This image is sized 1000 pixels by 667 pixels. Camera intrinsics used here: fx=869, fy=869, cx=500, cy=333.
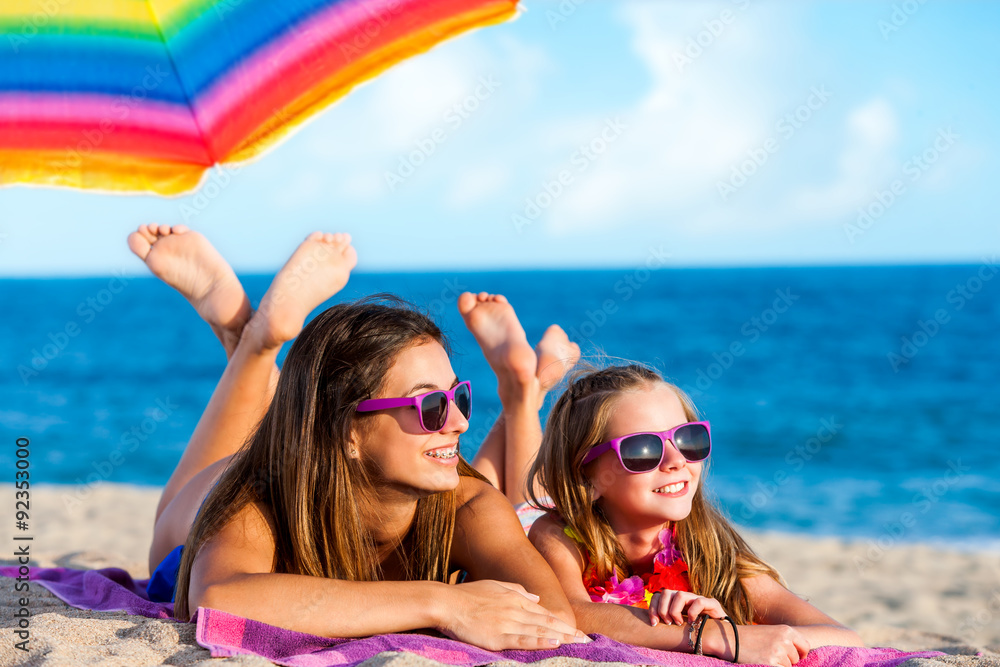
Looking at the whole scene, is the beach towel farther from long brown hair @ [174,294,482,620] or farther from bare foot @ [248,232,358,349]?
bare foot @ [248,232,358,349]

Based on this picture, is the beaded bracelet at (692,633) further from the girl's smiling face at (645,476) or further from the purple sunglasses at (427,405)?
the purple sunglasses at (427,405)

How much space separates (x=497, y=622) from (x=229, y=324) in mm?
2136

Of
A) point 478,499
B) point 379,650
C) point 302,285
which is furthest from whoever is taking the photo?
point 302,285

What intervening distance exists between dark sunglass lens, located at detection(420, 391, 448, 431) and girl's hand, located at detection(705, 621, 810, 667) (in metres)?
1.04

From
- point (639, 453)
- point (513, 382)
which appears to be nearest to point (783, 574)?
point (513, 382)

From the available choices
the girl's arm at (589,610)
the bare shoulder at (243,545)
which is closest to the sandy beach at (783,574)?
the bare shoulder at (243,545)

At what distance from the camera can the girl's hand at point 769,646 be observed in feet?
8.20

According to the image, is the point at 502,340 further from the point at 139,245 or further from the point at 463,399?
the point at 139,245

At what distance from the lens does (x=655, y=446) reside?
3.00m

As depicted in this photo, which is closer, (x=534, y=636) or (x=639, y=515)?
(x=534, y=636)

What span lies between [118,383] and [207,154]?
17.7 meters

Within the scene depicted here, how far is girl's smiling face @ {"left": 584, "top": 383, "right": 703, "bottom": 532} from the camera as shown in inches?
119

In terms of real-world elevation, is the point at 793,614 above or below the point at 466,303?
below

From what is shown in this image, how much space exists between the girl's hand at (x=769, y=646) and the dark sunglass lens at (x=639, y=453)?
60 cm
